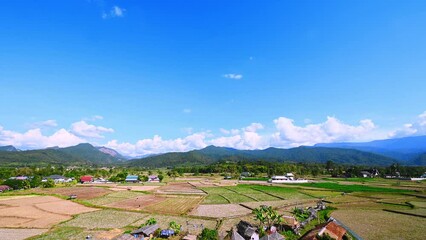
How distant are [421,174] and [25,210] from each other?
447ft

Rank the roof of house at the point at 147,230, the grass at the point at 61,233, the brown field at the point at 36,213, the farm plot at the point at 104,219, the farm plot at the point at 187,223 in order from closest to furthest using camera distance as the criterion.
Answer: the roof of house at the point at 147,230, the grass at the point at 61,233, the farm plot at the point at 187,223, the farm plot at the point at 104,219, the brown field at the point at 36,213

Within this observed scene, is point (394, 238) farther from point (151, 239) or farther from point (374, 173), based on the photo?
point (374, 173)

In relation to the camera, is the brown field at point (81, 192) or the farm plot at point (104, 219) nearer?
the farm plot at point (104, 219)

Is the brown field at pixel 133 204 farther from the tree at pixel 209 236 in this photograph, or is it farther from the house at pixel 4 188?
the house at pixel 4 188

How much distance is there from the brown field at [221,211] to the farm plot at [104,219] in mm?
8777

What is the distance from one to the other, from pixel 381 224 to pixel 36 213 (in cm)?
4859

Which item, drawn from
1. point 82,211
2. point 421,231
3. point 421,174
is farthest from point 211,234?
point 421,174

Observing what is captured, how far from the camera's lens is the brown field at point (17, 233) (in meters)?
29.1

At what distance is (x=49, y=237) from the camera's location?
94.7ft

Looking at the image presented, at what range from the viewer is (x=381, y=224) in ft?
107

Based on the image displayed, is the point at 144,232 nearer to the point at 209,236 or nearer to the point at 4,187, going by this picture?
the point at 209,236

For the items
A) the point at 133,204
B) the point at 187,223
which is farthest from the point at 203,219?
the point at 133,204

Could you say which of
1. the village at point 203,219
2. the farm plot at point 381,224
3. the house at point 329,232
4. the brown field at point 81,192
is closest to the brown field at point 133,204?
the village at point 203,219

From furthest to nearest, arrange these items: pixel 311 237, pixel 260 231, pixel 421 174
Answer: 1. pixel 421 174
2. pixel 260 231
3. pixel 311 237
